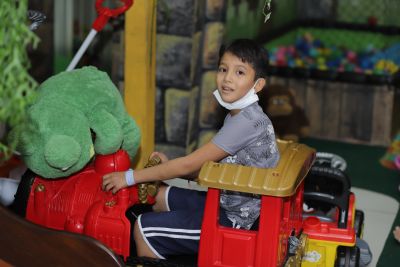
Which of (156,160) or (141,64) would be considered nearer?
(156,160)

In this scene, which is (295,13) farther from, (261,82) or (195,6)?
(261,82)

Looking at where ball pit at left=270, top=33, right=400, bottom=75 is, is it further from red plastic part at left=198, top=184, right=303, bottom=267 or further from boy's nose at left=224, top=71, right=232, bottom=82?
red plastic part at left=198, top=184, right=303, bottom=267

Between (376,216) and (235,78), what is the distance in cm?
169

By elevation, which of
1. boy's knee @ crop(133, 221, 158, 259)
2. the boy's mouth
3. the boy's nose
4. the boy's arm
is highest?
the boy's nose

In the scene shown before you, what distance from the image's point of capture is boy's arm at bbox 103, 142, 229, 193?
2.61 meters

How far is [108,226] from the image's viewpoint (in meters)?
2.70

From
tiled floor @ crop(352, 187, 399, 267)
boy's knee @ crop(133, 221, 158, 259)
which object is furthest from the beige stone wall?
boy's knee @ crop(133, 221, 158, 259)

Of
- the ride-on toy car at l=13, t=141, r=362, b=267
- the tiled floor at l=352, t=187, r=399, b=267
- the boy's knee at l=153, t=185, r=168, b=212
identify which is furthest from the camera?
the tiled floor at l=352, t=187, r=399, b=267

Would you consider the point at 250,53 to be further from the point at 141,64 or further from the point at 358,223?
the point at 141,64

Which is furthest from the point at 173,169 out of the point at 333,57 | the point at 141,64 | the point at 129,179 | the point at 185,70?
the point at 333,57

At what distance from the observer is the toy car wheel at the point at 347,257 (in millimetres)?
2945

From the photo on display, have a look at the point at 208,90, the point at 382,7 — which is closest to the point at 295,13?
the point at 382,7

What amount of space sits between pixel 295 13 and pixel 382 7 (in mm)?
721

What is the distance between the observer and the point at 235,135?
8.49 ft
